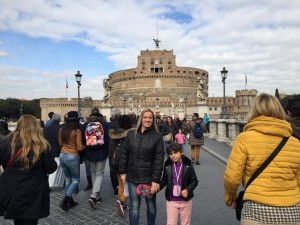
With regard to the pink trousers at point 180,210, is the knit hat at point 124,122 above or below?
above

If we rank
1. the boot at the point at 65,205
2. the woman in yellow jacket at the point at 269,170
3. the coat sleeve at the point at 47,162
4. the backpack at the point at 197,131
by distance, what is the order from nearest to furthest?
1. the woman in yellow jacket at the point at 269,170
2. the coat sleeve at the point at 47,162
3. the boot at the point at 65,205
4. the backpack at the point at 197,131

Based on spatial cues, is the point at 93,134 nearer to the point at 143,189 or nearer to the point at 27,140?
the point at 143,189

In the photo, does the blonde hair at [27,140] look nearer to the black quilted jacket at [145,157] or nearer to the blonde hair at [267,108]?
the black quilted jacket at [145,157]

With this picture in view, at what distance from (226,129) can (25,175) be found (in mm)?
15048

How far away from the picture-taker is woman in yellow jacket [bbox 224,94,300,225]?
97.9 inches

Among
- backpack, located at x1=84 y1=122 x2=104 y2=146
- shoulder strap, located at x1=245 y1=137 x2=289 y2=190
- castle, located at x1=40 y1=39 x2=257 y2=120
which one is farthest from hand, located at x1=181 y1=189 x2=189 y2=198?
castle, located at x1=40 y1=39 x2=257 y2=120

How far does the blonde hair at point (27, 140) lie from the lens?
11.0ft

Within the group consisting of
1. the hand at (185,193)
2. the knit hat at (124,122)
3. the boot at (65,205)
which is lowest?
the boot at (65,205)

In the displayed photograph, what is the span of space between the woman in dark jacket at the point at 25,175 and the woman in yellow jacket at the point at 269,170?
206 centimetres

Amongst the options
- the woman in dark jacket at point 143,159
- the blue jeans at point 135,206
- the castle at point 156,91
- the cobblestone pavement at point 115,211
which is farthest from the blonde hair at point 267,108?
the castle at point 156,91

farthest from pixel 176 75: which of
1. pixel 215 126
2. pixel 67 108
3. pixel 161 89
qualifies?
pixel 215 126

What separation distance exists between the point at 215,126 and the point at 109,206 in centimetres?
1566

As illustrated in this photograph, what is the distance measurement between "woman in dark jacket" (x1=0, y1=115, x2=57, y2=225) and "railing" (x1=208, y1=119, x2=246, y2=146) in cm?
985

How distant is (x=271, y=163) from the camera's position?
2500 millimetres
